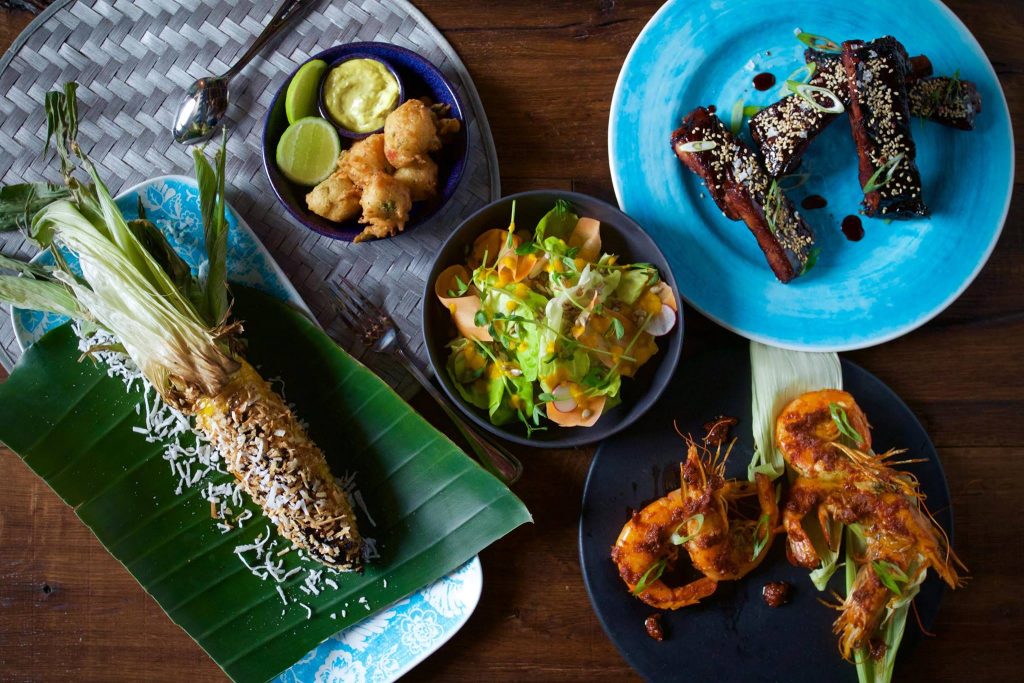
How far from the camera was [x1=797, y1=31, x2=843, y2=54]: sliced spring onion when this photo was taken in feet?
8.02

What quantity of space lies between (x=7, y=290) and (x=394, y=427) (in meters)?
1.33

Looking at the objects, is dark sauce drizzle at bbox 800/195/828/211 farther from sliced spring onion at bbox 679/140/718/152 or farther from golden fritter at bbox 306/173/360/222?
golden fritter at bbox 306/173/360/222

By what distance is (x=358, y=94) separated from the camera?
2396 mm

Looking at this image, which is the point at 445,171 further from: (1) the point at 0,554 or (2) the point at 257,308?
(1) the point at 0,554

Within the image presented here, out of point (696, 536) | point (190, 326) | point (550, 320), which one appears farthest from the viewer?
point (696, 536)

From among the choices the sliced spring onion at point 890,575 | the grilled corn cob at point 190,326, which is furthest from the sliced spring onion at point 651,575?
the grilled corn cob at point 190,326

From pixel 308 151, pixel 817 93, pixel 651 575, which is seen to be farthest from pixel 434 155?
pixel 651 575

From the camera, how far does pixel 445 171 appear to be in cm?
245

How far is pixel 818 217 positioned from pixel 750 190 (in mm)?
320

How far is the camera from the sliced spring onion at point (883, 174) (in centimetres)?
234

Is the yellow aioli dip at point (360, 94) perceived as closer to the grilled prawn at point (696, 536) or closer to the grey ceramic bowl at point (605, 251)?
the grey ceramic bowl at point (605, 251)

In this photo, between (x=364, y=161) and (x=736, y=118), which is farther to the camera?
(x=736, y=118)

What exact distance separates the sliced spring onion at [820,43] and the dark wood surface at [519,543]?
1.76 ft

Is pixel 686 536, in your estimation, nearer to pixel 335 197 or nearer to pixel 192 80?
pixel 335 197
